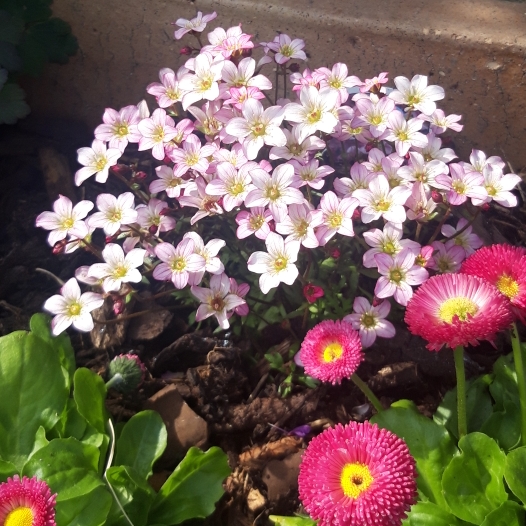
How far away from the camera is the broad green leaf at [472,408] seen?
1.48 metres

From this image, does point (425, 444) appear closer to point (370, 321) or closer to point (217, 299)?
point (370, 321)

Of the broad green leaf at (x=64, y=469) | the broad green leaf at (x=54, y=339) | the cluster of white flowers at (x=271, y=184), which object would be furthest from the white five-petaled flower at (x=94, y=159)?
the broad green leaf at (x=64, y=469)

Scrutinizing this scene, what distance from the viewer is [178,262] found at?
1471mm

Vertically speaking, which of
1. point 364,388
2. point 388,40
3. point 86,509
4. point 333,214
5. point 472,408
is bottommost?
point 86,509

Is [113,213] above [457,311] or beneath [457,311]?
beneath

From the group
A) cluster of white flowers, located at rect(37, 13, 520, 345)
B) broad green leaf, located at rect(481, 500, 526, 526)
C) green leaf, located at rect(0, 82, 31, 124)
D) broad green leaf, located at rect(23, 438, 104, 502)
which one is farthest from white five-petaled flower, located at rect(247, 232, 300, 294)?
green leaf, located at rect(0, 82, 31, 124)

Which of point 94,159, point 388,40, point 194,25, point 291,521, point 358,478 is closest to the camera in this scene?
point 358,478

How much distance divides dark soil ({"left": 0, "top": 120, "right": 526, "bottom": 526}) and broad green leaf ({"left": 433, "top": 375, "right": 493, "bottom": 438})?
0.12m

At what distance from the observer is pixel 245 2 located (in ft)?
6.55

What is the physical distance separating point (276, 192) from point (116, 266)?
17.9 inches

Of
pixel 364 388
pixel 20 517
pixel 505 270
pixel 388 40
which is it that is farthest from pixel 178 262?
pixel 388 40

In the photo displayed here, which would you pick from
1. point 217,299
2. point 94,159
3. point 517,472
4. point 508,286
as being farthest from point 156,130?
point 517,472

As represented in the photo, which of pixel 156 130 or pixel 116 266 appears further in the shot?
pixel 156 130

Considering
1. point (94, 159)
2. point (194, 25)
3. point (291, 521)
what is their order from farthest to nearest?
1. point (194, 25)
2. point (94, 159)
3. point (291, 521)
